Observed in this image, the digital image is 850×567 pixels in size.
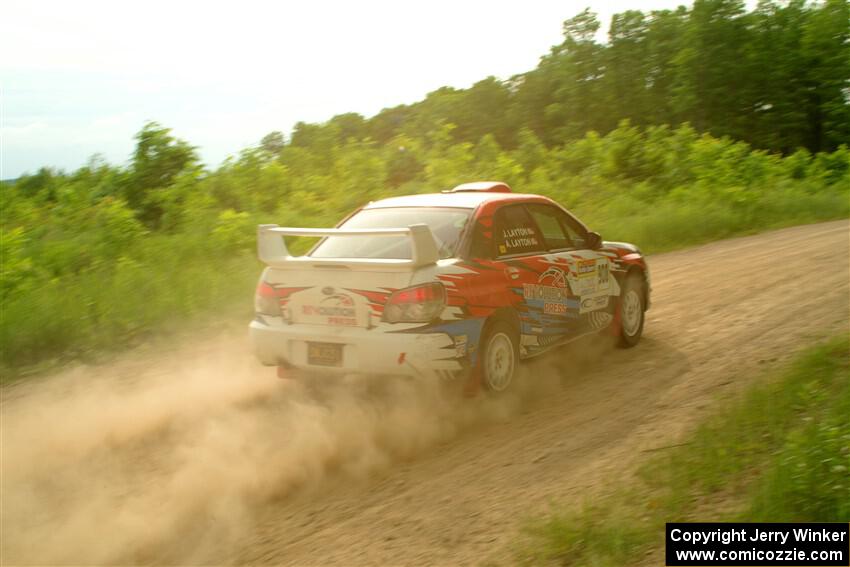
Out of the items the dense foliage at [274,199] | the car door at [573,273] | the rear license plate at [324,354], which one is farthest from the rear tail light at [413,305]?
the dense foliage at [274,199]

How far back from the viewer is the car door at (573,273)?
24.0 feet

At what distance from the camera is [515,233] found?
7.03 m

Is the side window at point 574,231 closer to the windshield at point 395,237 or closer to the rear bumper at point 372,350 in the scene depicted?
the windshield at point 395,237

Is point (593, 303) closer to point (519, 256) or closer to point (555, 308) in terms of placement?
point (555, 308)

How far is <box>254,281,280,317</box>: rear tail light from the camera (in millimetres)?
6398

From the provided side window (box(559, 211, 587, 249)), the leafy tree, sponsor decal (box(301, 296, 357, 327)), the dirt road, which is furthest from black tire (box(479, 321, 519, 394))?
the leafy tree

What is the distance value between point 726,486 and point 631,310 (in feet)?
14.1

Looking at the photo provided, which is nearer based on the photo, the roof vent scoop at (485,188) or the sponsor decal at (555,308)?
the sponsor decal at (555,308)

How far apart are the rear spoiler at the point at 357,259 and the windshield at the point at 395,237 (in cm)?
15

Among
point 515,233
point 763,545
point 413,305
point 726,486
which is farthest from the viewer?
point 515,233

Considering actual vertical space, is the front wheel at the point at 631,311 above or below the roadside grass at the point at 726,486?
above

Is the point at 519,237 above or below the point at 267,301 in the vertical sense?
above

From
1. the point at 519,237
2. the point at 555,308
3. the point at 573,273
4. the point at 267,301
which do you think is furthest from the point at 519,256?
the point at 267,301

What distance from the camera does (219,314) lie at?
1039 cm
